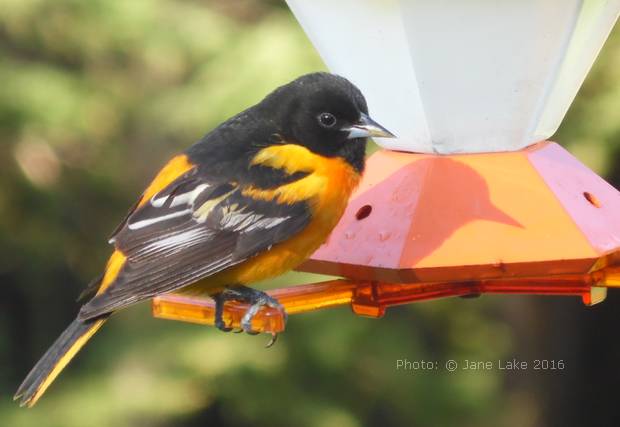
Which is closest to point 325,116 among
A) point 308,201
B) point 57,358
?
point 308,201

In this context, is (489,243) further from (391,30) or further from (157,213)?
(157,213)

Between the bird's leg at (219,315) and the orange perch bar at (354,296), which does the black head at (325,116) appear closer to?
the orange perch bar at (354,296)

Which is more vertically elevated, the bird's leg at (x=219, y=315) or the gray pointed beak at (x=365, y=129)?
the gray pointed beak at (x=365, y=129)

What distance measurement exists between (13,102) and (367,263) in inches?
162

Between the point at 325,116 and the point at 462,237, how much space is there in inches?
26.5

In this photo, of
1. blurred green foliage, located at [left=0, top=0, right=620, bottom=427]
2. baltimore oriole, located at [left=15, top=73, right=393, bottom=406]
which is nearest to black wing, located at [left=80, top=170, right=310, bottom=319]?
baltimore oriole, located at [left=15, top=73, right=393, bottom=406]

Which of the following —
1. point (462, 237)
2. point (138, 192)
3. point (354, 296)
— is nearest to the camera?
point (462, 237)

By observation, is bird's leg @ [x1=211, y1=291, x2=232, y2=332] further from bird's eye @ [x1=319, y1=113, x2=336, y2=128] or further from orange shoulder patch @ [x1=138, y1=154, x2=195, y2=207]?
bird's eye @ [x1=319, y1=113, x2=336, y2=128]

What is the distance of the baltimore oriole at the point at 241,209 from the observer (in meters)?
3.30

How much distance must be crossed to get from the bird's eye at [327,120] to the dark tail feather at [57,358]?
84 centimetres

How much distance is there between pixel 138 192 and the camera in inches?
329

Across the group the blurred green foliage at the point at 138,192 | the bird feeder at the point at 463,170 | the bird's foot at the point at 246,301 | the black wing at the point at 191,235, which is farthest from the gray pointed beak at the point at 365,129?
the blurred green foliage at the point at 138,192

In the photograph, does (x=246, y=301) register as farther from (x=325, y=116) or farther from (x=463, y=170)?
(x=463, y=170)

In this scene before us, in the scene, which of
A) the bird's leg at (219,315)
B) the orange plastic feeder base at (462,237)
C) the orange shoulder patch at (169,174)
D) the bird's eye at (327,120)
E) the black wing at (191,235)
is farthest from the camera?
the orange shoulder patch at (169,174)
